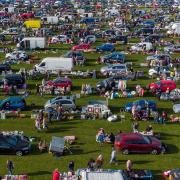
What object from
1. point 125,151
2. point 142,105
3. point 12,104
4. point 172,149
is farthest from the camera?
point 12,104

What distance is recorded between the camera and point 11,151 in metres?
28.9

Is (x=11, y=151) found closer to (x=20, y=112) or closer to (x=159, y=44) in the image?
(x=20, y=112)

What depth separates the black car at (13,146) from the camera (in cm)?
2888

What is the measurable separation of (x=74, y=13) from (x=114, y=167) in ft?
281

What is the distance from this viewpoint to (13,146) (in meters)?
28.9

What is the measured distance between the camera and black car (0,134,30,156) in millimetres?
28875

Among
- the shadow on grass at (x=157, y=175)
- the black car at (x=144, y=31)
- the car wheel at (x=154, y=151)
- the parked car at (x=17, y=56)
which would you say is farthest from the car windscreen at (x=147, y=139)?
the black car at (x=144, y=31)

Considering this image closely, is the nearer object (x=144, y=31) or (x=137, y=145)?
(x=137, y=145)

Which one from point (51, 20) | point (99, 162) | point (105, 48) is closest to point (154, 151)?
point (99, 162)

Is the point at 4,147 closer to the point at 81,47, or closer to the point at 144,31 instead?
the point at 81,47

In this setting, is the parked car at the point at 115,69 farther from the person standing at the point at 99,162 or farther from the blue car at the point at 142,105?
the person standing at the point at 99,162

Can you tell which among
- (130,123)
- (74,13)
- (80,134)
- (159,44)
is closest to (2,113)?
(80,134)

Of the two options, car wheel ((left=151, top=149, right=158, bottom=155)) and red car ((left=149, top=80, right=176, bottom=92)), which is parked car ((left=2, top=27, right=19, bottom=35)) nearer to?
red car ((left=149, top=80, right=176, bottom=92))

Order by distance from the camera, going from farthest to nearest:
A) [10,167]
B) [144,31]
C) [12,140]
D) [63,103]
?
1. [144,31]
2. [63,103]
3. [12,140]
4. [10,167]
